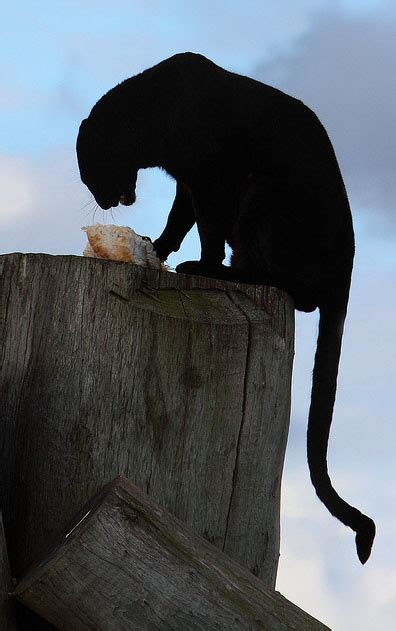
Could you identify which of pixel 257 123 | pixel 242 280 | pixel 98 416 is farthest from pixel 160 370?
pixel 257 123

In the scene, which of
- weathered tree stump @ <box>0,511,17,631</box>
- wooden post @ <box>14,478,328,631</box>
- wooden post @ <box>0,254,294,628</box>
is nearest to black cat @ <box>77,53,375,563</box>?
wooden post @ <box>0,254,294,628</box>

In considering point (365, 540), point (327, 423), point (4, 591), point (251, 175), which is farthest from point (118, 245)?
point (365, 540)

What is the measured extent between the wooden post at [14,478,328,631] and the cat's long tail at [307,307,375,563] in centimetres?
109

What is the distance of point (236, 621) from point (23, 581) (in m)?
0.56

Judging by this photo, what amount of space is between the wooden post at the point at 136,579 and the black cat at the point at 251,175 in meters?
1.17

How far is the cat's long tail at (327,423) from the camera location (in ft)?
10.1

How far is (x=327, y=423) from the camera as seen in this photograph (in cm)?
329

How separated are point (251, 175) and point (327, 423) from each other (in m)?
1.04

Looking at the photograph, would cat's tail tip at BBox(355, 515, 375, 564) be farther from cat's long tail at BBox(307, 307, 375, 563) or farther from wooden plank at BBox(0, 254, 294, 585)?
wooden plank at BBox(0, 254, 294, 585)

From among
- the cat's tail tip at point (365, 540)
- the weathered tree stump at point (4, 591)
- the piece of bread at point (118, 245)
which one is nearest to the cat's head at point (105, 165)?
the piece of bread at point (118, 245)

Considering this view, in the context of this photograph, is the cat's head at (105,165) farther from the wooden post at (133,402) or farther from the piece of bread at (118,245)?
the wooden post at (133,402)

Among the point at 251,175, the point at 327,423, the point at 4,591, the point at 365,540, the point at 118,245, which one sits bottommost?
the point at 4,591

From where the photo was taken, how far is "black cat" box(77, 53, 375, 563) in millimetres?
3324

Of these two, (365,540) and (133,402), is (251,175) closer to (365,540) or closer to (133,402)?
(133,402)
